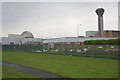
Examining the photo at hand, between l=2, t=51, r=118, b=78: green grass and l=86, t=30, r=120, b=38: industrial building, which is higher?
l=86, t=30, r=120, b=38: industrial building

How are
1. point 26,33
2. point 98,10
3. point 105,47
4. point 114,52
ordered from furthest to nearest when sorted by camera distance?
point 26,33
point 98,10
point 105,47
point 114,52

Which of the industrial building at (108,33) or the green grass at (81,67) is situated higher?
the industrial building at (108,33)

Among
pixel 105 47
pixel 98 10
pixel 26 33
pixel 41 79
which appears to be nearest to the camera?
pixel 41 79

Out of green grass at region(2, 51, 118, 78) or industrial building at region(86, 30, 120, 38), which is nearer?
green grass at region(2, 51, 118, 78)

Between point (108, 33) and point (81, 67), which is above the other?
point (108, 33)

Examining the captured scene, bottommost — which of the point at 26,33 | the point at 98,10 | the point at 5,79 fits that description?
the point at 5,79

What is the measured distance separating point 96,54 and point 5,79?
1823cm

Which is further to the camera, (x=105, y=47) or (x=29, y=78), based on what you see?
(x=105, y=47)

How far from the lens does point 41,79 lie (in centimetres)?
973

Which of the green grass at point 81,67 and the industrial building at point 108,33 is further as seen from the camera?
the industrial building at point 108,33

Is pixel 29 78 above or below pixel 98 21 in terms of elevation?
below

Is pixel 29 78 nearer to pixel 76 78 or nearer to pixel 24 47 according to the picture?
pixel 76 78

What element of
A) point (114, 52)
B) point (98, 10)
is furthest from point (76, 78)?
point (98, 10)

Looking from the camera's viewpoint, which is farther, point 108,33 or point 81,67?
point 108,33
